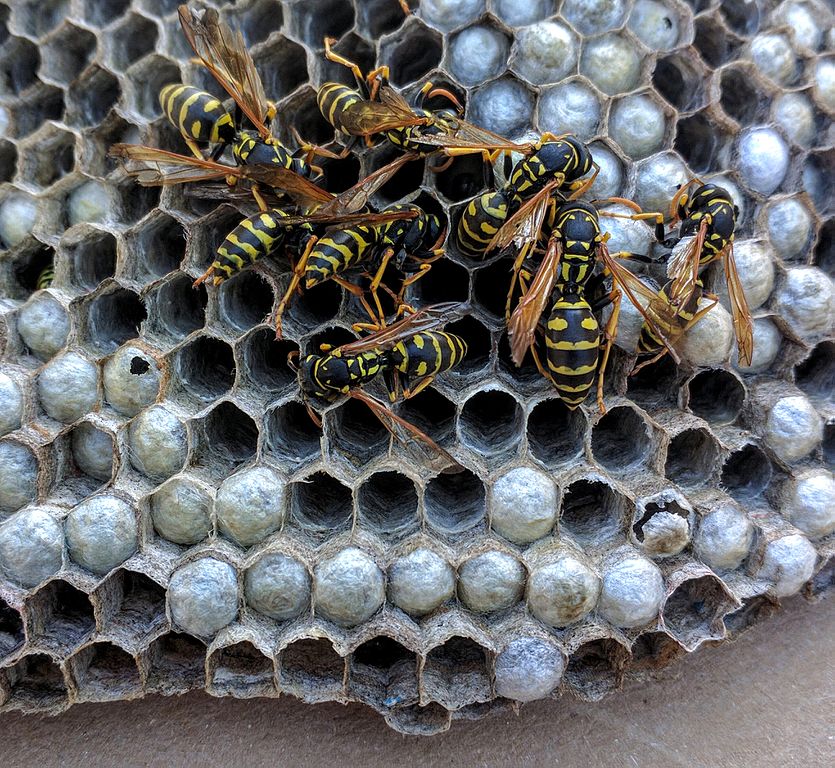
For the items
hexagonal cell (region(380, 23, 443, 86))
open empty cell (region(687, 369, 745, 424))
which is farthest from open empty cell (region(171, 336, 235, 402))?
open empty cell (region(687, 369, 745, 424))

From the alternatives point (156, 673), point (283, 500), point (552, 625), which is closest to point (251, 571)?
point (283, 500)

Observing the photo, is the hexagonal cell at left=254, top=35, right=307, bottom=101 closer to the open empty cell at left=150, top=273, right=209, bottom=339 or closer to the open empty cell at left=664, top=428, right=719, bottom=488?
the open empty cell at left=150, top=273, right=209, bottom=339

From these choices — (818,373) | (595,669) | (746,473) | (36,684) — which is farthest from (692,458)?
(36,684)

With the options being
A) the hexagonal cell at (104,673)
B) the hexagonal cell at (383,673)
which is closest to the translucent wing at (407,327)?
the hexagonal cell at (383,673)

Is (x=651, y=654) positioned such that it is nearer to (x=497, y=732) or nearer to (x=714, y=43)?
(x=497, y=732)

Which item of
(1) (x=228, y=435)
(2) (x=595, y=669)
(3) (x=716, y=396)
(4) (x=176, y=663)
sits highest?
(3) (x=716, y=396)

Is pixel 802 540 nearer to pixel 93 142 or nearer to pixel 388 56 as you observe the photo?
pixel 388 56

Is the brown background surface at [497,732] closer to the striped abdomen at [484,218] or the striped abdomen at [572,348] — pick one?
the striped abdomen at [572,348]
